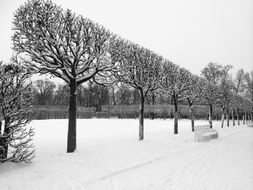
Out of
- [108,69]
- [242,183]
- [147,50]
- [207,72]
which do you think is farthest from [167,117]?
[242,183]

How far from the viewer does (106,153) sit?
9305 mm

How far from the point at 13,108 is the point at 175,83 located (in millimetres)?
13331

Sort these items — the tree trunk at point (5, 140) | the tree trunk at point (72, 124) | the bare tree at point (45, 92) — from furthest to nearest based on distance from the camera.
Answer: the bare tree at point (45, 92), the tree trunk at point (72, 124), the tree trunk at point (5, 140)

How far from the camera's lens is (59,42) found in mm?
8375

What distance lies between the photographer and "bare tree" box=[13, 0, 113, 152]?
828 cm

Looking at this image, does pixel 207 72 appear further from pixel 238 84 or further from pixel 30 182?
pixel 30 182

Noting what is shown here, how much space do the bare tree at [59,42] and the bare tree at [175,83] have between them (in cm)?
842

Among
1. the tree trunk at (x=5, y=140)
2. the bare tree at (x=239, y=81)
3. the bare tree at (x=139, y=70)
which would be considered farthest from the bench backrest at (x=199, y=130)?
the bare tree at (x=239, y=81)

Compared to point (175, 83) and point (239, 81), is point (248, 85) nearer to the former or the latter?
point (239, 81)

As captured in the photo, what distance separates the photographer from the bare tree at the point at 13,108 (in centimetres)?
626

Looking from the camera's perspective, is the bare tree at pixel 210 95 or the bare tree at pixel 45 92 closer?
the bare tree at pixel 210 95

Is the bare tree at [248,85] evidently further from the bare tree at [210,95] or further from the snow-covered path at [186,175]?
the snow-covered path at [186,175]

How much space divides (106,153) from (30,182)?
410 cm

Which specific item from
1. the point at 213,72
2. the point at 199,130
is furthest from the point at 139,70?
the point at 213,72
